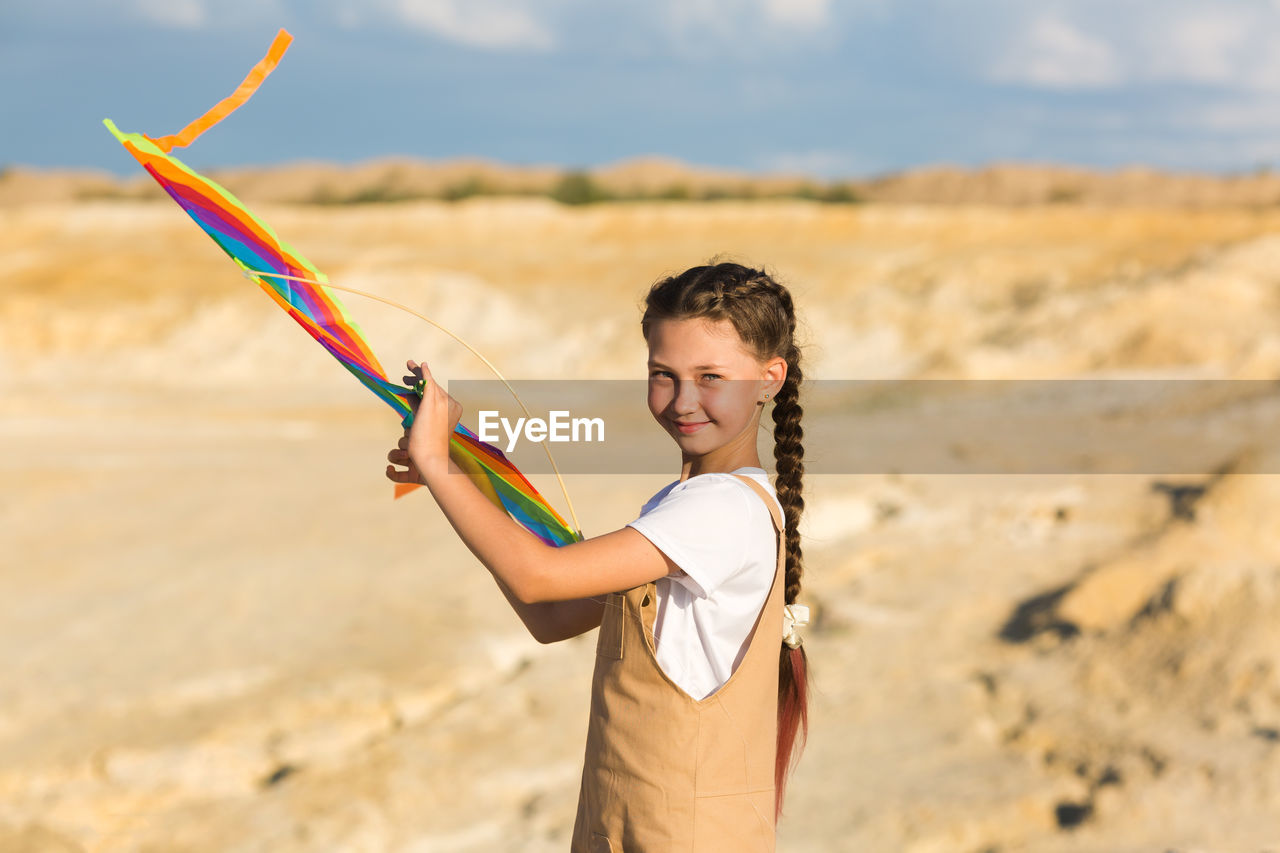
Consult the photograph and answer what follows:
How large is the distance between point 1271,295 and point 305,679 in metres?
18.1

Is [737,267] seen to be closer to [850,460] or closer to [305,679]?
[305,679]

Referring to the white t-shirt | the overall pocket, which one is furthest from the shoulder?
the overall pocket

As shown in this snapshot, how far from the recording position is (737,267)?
5.61 feet

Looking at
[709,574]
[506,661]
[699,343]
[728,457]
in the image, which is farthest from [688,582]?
[506,661]

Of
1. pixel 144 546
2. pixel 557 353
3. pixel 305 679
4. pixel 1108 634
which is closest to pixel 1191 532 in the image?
pixel 1108 634

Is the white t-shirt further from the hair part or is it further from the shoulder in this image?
the hair part

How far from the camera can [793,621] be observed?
175 centimetres

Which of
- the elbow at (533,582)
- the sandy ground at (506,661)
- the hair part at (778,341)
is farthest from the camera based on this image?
the sandy ground at (506,661)

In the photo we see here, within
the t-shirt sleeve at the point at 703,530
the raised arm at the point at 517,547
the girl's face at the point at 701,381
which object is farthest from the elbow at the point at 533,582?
the girl's face at the point at 701,381

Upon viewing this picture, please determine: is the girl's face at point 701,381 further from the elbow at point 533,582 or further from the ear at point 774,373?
the elbow at point 533,582

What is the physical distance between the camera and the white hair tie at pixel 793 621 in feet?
5.69

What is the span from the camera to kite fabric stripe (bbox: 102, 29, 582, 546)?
1.64m

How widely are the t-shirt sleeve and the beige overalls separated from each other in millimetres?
74

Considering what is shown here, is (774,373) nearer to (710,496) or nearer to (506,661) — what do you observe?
(710,496)
